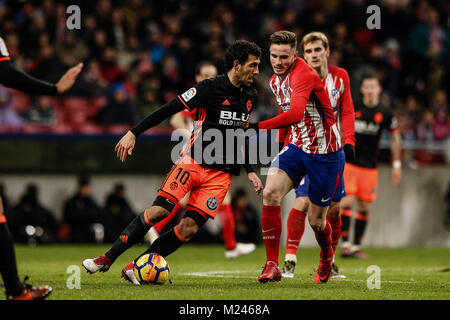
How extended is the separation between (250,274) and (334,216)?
124 cm

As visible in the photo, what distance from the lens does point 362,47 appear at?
728 inches

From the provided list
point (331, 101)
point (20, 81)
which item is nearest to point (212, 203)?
point (331, 101)

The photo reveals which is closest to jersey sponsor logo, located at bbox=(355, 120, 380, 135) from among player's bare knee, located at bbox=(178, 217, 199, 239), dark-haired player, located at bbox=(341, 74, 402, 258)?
dark-haired player, located at bbox=(341, 74, 402, 258)

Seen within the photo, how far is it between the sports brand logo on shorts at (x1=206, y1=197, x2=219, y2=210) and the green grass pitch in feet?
2.36

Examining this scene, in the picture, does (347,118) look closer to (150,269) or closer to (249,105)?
(249,105)

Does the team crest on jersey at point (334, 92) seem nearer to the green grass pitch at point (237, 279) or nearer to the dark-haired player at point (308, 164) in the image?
the dark-haired player at point (308, 164)

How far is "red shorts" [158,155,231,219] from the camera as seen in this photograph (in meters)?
6.91

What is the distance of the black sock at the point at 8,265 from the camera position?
5391 mm

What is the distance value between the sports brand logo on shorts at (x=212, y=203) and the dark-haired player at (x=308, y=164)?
487 mm

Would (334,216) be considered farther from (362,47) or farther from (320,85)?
(362,47)

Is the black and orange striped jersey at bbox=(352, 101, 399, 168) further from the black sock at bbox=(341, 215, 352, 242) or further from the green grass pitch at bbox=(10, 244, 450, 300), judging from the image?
the green grass pitch at bbox=(10, 244, 450, 300)

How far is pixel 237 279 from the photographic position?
7.71 m

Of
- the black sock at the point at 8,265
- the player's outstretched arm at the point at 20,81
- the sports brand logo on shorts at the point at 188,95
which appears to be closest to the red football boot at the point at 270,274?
the sports brand logo on shorts at the point at 188,95
